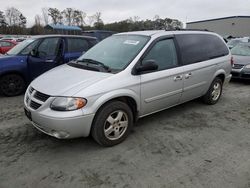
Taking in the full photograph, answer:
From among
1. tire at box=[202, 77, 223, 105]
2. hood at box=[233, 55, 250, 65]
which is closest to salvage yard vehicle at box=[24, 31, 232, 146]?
tire at box=[202, 77, 223, 105]

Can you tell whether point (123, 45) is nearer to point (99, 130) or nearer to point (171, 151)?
point (99, 130)

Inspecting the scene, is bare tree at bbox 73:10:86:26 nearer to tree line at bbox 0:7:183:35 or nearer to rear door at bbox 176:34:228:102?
tree line at bbox 0:7:183:35

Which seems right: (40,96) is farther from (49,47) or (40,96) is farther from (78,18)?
(78,18)

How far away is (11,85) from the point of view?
655cm

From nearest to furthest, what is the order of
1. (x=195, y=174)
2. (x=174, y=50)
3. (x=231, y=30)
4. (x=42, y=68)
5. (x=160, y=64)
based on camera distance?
(x=195, y=174) → (x=160, y=64) → (x=174, y=50) → (x=42, y=68) → (x=231, y=30)

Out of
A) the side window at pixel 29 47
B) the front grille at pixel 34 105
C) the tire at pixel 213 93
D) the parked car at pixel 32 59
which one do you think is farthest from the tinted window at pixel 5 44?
the tire at pixel 213 93

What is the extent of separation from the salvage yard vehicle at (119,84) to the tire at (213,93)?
28 cm

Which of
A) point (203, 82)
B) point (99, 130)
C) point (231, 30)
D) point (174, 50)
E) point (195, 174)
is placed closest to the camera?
point (195, 174)

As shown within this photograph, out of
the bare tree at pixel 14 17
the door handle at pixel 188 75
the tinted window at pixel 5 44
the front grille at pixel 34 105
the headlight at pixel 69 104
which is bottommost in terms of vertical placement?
the front grille at pixel 34 105

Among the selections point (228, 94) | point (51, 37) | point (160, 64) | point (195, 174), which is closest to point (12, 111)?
point (51, 37)

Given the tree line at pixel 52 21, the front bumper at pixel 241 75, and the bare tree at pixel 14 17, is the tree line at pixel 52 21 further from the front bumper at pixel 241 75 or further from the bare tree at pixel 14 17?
the front bumper at pixel 241 75

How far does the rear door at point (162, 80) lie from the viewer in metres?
4.07

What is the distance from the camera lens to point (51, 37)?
7109 mm

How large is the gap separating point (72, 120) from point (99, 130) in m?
0.46
